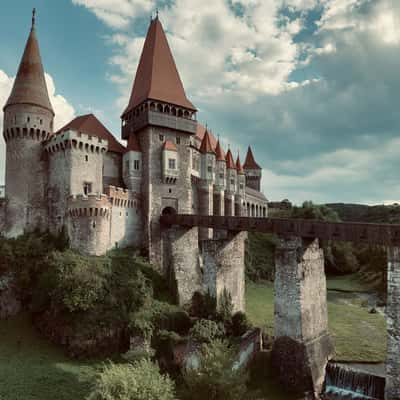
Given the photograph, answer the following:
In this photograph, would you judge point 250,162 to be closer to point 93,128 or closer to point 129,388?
point 93,128

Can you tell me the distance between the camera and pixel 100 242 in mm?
23594

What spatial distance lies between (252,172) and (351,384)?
5561 centimetres

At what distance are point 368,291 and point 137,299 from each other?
2831 centimetres

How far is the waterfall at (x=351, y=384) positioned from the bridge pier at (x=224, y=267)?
7.65 meters

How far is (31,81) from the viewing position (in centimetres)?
2622

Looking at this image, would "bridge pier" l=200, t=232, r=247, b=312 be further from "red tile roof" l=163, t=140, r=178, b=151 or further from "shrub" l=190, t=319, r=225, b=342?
"red tile roof" l=163, t=140, r=178, b=151

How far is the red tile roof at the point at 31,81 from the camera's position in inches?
1016

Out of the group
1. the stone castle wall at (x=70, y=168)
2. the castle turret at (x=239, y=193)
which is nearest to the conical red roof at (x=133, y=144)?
the stone castle wall at (x=70, y=168)

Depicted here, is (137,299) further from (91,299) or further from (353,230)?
(353,230)

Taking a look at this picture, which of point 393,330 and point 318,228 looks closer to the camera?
point 393,330

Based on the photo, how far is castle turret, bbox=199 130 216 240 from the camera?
34.9 metres

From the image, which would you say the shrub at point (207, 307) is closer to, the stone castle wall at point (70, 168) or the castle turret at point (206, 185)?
the castle turret at point (206, 185)

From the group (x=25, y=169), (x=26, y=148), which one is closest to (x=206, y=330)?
(x=25, y=169)

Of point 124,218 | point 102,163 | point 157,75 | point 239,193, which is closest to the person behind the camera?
point 124,218
